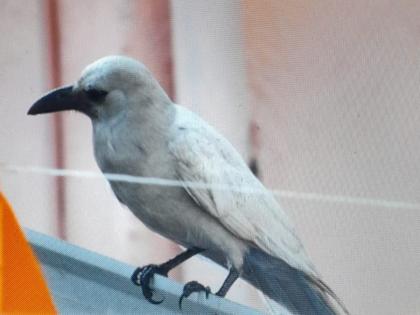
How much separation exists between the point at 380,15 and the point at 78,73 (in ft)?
0.82

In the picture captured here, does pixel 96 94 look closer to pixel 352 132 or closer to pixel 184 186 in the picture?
pixel 184 186

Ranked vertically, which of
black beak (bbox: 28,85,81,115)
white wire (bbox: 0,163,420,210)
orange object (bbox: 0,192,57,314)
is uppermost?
black beak (bbox: 28,85,81,115)

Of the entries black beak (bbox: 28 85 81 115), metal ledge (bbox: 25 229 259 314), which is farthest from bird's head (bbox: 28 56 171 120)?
metal ledge (bbox: 25 229 259 314)

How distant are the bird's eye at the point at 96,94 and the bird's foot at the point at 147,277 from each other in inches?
5.9

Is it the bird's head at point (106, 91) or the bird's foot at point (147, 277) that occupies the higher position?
the bird's head at point (106, 91)

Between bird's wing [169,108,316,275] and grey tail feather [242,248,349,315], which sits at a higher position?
bird's wing [169,108,316,275]

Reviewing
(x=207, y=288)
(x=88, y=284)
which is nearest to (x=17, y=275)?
(x=88, y=284)

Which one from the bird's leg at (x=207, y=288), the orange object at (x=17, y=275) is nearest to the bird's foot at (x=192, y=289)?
the bird's leg at (x=207, y=288)

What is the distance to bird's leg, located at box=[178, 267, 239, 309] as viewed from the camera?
→ 0.55 m

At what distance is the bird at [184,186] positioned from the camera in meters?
0.56

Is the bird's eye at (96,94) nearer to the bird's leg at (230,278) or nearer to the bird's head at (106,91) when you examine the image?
the bird's head at (106,91)

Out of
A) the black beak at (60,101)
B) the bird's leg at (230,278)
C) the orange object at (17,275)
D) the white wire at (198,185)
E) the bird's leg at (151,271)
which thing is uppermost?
the black beak at (60,101)

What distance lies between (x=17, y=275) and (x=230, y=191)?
18 centimetres

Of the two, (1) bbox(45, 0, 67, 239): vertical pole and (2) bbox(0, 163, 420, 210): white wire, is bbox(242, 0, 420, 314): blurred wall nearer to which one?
(2) bbox(0, 163, 420, 210): white wire
